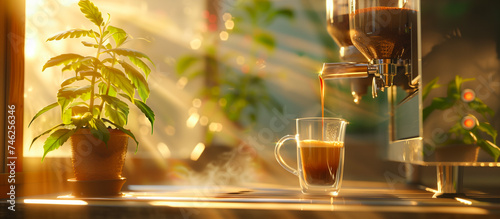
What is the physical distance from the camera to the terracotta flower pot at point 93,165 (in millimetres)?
970

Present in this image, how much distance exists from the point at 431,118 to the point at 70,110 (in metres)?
0.76

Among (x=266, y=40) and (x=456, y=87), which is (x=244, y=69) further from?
(x=456, y=87)

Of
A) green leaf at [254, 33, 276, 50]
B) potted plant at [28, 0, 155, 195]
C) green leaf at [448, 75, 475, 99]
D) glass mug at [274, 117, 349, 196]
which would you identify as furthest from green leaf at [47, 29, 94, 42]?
green leaf at [448, 75, 475, 99]

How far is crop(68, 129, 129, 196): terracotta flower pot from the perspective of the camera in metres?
0.97

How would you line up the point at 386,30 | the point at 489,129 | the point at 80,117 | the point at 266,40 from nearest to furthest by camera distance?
the point at 489,129 → the point at 386,30 → the point at 80,117 → the point at 266,40

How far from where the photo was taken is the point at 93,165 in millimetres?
987

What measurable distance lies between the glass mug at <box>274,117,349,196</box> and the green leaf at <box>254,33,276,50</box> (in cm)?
53

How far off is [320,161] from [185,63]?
0.72m

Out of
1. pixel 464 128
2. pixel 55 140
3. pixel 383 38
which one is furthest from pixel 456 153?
pixel 55 140

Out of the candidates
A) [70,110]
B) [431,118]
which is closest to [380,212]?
[431,118]

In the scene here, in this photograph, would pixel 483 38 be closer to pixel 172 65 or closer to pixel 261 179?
pixel 261 179

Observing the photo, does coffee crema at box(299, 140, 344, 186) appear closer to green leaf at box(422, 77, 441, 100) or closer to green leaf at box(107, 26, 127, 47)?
green leaf at box(422, 77, 441, 100)

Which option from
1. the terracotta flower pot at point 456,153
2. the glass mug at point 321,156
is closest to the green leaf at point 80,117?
the glass mug at point 321,156

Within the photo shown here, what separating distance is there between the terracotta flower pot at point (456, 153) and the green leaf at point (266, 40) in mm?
802
